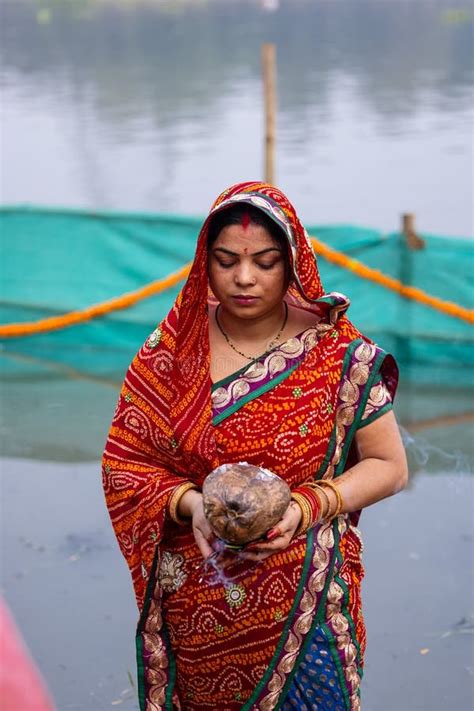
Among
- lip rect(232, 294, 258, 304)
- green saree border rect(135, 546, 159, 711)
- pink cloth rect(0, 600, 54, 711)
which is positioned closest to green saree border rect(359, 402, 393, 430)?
lip rect(232, 294, 258, 304)

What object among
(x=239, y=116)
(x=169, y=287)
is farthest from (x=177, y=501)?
(x=239, y=116)

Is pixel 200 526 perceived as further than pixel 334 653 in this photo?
No

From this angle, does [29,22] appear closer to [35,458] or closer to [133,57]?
[133,57]

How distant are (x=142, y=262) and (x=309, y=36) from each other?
1049 inches

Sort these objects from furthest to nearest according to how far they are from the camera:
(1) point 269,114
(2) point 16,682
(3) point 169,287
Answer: (1) point 269,114, (3) point 169,287, (2) point 16,682

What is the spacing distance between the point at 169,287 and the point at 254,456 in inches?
185

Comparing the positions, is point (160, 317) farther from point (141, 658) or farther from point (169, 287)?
point (141, 658)

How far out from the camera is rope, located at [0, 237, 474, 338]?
6605 mm

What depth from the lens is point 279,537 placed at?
2.26 metres

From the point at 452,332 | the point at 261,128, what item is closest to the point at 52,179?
the point at 261,128

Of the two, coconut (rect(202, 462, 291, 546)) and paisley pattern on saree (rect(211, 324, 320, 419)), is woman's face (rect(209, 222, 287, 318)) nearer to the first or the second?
paisley pattern on saree (rect(211, 324, 320, 419))

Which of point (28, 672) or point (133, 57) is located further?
point (133, 57)

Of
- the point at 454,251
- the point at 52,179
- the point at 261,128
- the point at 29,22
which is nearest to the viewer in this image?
the point at 454,251

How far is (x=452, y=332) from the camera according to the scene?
665 centimetres
